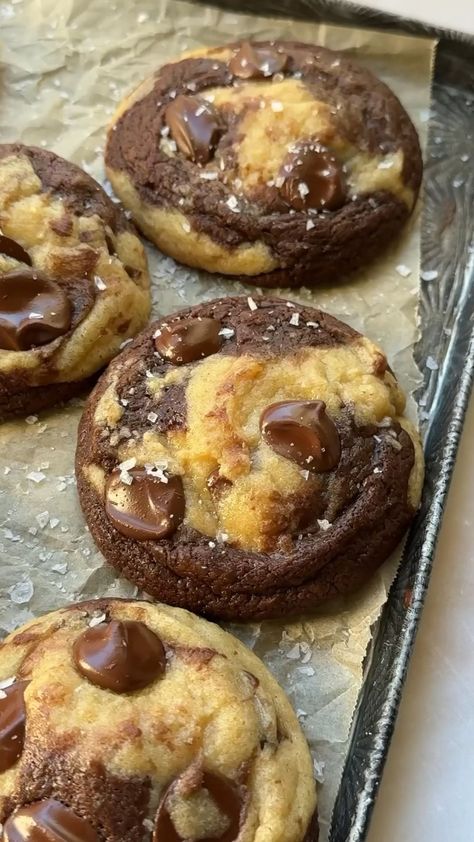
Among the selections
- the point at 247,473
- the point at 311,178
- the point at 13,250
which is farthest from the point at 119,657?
the point at 311,178

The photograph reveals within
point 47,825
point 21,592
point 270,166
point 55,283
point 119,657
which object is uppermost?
point 270,166

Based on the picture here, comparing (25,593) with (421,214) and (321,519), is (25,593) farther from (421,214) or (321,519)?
(421,214)

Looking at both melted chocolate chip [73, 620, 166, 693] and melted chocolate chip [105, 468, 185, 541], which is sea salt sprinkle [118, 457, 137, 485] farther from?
melted chocolate chip [73, 620, 166, 693]

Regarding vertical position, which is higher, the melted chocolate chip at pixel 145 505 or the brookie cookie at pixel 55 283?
the brookie cookie at pixel 55 283

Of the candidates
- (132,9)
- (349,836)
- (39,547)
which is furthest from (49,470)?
(132,9)

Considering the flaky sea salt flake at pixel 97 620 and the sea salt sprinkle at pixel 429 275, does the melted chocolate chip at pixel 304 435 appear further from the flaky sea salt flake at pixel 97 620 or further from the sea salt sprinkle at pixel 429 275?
the sea salt sprinkle at pixel 429 275

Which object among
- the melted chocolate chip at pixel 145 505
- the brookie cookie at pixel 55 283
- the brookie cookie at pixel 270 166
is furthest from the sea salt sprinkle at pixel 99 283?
the melted chocolate chip at pixel 145 505

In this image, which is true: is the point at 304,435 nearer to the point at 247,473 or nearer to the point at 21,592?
the point at 247,473
